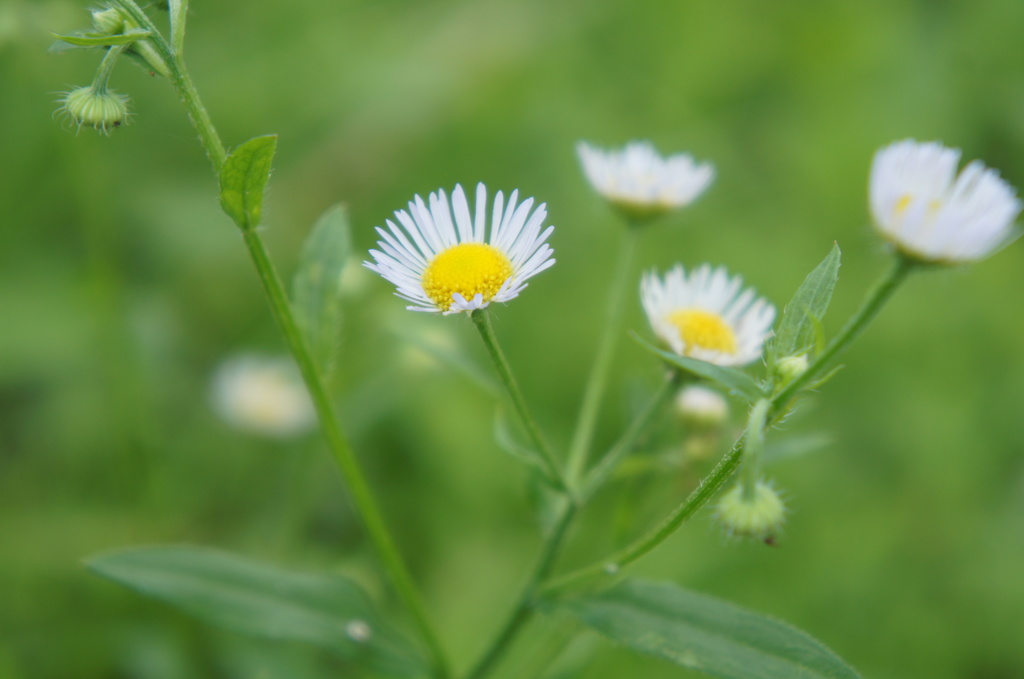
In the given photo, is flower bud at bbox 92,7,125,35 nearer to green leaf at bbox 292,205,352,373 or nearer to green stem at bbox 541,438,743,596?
green leaf at bbox 292,205,352,373

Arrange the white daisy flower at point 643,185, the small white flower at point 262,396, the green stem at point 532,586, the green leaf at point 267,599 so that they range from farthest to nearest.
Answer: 1. the small white flower at point 262,396
2. the white daisy flower at point 643,185
3. the green leaf at point 267,599
4. the green stem at point 532,586

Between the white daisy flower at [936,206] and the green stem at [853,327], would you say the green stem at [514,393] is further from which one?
→ the white daisy flower at [936,206]

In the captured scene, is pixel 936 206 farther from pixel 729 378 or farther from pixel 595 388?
pixel 595 388

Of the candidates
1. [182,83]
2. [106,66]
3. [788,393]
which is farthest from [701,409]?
[106,66]

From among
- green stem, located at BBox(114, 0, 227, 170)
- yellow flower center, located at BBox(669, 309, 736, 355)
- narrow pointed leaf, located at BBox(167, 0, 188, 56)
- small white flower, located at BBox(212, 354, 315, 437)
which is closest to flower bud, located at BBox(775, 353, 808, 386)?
yellow flower center, located at BBox(669, 309, 736, 355)

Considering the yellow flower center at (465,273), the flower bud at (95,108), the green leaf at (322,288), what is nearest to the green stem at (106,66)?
the flower bud at (95,108)
